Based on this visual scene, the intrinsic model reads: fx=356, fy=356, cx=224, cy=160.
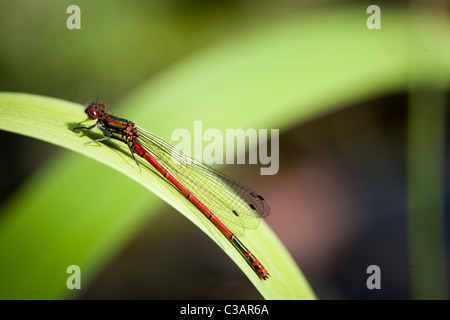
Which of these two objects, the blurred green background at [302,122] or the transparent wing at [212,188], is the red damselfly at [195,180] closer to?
the transparent wing at [212,188]

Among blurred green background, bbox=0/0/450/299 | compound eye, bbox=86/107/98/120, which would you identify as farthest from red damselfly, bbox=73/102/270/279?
blurred green background, bbox=0/0/450/299

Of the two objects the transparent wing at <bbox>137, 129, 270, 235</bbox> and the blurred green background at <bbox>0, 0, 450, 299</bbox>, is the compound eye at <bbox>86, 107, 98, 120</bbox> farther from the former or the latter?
the blurred green background at <bbox>0, 0, 450, 299</bbox>

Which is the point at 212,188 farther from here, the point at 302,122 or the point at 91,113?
the point at 302,122

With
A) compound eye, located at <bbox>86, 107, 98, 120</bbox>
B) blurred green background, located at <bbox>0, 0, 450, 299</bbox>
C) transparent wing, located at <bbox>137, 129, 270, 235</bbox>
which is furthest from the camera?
blurred green background, located at <bbox>0, 0, 450, 299</bbox>

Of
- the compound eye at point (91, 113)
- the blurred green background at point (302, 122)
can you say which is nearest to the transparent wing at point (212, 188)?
the compound eye at point (91, 113)
